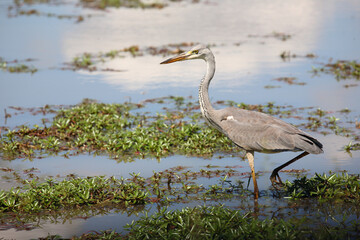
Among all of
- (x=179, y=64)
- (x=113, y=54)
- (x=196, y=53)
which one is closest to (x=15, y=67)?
(x=113, y=54)

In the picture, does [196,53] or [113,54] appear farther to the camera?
[113,54]

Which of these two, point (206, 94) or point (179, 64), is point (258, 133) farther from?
point (179, 64)

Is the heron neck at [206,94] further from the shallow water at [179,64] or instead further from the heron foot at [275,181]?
the heron foot at [275,181]

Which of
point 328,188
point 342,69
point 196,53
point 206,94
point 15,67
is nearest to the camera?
point 328,188

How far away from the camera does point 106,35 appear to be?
18.7 metres

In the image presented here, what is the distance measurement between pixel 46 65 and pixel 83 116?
17.6 ft

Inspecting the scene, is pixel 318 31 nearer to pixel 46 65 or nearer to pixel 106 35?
pixel 106 35

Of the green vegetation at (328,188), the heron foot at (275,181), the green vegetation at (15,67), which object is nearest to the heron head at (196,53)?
the heron foot at (275,181)

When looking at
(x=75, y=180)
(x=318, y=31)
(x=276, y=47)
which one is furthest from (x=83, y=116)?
(x=318, y=31)

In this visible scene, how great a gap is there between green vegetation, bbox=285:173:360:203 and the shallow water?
16.5 inches

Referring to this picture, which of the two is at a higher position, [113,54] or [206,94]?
[206,94]

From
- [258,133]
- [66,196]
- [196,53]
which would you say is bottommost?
[66,196]

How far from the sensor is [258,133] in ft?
22.4

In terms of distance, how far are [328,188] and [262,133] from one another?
101 centimetres
